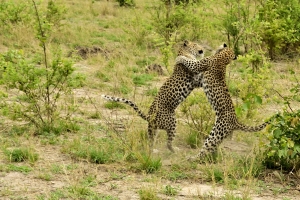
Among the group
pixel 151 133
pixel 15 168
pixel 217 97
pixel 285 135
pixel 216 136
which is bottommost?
pixel 15 168

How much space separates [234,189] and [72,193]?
176 centimetres

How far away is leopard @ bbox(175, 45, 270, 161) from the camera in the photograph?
746 centimetres

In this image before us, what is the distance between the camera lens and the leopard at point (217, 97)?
7461mm

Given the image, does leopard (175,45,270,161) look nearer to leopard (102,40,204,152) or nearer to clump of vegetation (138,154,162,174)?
leopard (102,40,204,152)

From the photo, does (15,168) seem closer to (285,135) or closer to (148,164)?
(148,164)

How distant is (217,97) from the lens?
7.70m

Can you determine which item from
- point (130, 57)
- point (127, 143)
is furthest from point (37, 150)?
point (130, 57)

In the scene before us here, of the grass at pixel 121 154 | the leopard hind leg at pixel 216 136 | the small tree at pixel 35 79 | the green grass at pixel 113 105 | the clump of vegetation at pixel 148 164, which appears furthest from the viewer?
the green grass at pixel 113 105

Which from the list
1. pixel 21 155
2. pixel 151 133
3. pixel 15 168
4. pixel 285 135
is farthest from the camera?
pixel 151 133

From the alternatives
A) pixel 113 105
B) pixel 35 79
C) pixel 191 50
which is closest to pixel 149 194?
pixel 35 79

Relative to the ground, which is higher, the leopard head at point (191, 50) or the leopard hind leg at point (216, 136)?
the leopard head at point (191, 50)

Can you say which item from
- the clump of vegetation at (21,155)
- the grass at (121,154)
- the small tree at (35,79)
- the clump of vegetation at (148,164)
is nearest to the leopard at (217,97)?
the grass at (121,154)

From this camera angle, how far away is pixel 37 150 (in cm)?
749

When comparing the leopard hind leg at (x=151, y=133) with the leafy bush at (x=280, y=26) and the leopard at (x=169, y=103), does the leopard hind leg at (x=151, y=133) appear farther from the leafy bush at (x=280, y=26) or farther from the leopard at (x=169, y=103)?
the leafy bush at (x=280, y=26)
